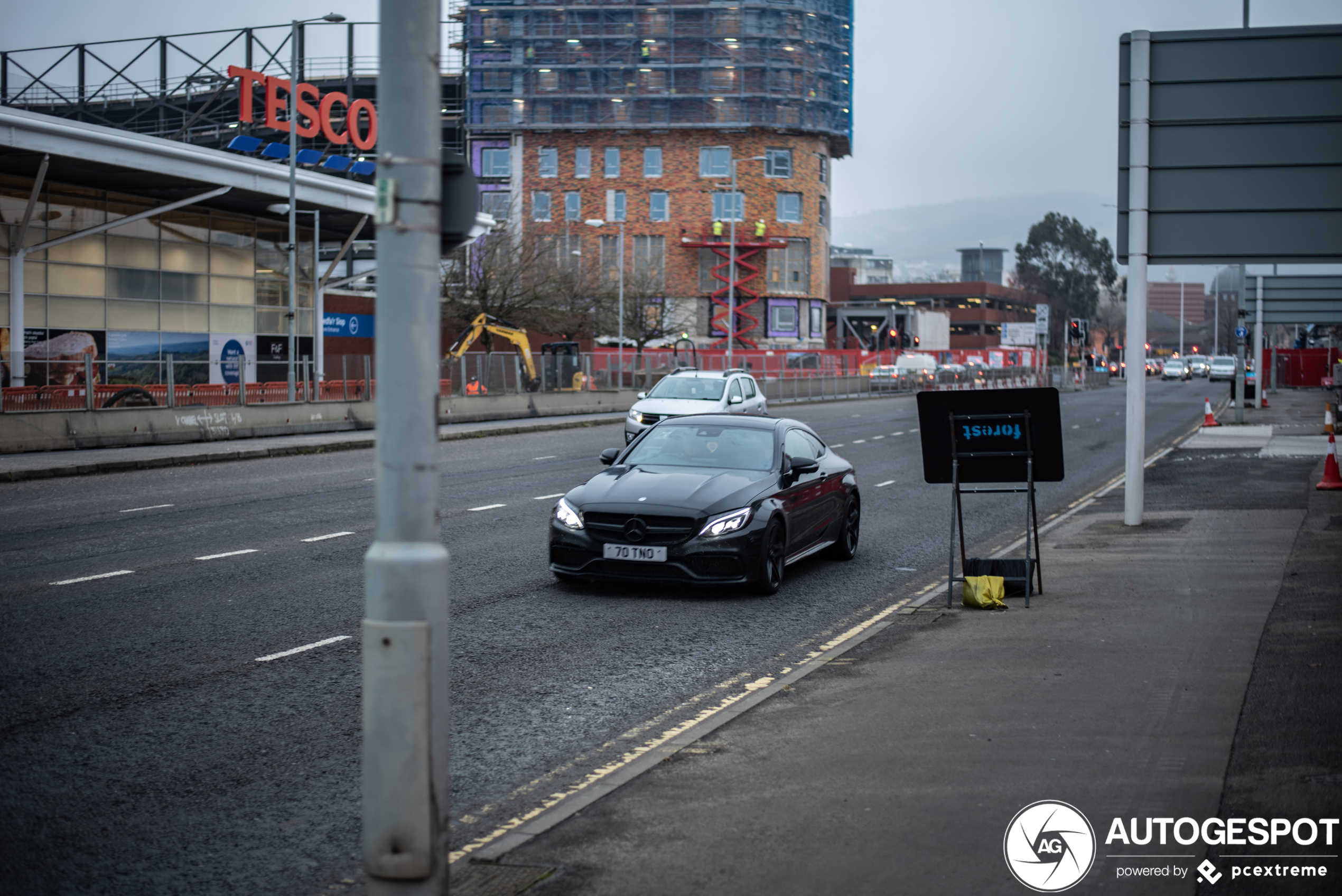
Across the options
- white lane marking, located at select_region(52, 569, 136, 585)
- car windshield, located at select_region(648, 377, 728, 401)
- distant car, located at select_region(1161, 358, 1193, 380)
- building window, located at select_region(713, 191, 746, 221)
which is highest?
building window, located at select_region(713, 191, 746, 221)

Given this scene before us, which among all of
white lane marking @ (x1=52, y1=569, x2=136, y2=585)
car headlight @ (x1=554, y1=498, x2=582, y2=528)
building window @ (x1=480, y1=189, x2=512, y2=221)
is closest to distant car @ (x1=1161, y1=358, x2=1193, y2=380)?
building window @ (x1=480, y1=189, x2=512, y2=221)

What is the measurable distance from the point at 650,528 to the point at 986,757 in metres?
4.70

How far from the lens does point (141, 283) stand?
123 ft

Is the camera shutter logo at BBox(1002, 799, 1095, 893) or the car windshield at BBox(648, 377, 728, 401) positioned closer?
the camera shutter logo at BBox(1002, 799, 1095, 893)

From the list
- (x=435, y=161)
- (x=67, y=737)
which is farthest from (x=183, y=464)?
(x=435, y=161)

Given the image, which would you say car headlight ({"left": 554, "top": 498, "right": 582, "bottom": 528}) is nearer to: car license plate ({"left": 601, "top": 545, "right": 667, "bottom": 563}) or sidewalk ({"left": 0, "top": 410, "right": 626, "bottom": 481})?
car license plate ({"left": 601, "top": 545, "right": 667, "bottom": 563})

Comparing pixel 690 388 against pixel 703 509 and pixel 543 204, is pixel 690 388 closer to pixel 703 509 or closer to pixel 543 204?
pixel 703 509

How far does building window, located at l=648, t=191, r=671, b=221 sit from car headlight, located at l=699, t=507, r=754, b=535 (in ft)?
249

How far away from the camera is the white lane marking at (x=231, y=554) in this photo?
1191 cm

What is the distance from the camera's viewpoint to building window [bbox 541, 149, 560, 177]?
85.0 m

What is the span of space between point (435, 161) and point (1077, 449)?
2480 centimetres

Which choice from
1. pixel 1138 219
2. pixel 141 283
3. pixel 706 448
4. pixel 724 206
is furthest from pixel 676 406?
pixel 724 206

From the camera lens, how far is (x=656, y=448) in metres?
11.7

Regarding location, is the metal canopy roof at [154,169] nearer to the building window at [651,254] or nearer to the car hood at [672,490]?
the car hood at [672,490]
